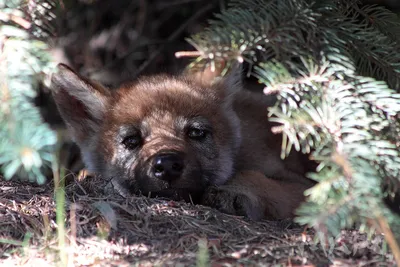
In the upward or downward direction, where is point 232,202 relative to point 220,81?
downward

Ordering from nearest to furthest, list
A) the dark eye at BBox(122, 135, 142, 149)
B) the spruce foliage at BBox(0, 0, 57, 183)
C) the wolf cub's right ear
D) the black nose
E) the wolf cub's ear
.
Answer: the spruce foliage at BBox(0, 0, 57, 183), the black nose, the dark eye at BBox(122, 135, 142, 149), the wolf cub's right ear, the wolf cub's ear

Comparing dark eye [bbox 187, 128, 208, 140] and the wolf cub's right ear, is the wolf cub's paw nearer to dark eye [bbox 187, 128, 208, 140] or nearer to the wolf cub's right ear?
dark eye [bbox 187, 128, 208, 140]

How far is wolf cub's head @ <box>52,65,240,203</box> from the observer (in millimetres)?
3488

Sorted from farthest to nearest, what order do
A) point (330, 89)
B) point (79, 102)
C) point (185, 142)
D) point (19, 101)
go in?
point (79, 102) < point (185, 142) < point (330, 89) < point (19, 101)

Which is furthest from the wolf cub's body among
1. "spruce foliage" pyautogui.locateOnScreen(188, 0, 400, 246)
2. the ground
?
"spruce foliage" pyautogui.locateOnScreen(188, 0, 400, 246)

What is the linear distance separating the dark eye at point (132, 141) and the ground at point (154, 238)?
2.38 feet

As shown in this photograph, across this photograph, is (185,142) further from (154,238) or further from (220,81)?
(154,238)

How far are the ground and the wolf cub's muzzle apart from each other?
0.22 meters

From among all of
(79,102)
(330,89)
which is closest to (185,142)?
(79,102)

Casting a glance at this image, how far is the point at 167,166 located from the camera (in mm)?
3232

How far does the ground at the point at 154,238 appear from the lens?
2.30 metres

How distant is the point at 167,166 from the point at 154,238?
73 centimetres

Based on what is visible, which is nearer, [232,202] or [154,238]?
[154,238]

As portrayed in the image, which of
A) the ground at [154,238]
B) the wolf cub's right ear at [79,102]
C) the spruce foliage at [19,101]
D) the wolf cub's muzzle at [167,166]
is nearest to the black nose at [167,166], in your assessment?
the wolf cub's muzzle at [167,166]
